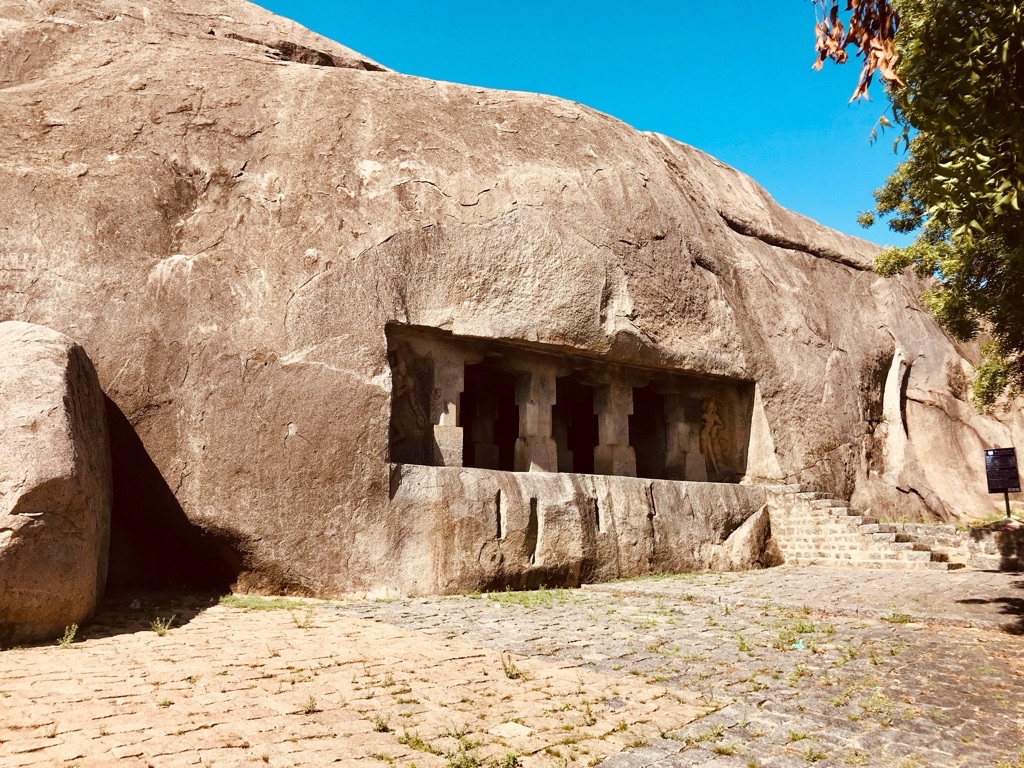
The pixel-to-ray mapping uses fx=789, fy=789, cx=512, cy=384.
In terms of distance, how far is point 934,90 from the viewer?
18.1 ft

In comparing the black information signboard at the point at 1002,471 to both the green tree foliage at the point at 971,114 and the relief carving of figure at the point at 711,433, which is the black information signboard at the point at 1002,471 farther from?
the green tree foliage at the point at 971,114

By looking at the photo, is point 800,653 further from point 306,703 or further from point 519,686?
point 306,703

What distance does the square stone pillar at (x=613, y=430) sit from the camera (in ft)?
40.5

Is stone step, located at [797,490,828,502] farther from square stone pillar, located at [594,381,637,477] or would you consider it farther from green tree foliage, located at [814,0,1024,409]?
green tree foliage, located at [814,0,1024,409]

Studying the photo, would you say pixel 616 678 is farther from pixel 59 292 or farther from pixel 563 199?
pixel 563 199

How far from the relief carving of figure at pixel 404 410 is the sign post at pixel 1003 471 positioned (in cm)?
1016

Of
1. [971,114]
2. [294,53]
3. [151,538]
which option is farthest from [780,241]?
[151,538]

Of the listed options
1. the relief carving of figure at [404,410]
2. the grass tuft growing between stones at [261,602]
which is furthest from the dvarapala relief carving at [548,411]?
the grass tuft growing between stones at [261,602]

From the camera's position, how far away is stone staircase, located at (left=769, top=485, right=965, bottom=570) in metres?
11.7

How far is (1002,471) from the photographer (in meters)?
13.8

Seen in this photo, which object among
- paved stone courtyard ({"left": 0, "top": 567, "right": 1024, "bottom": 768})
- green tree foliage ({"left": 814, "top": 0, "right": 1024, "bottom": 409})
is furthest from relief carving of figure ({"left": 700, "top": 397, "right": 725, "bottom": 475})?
green tree foliage ({"left": 814, "top": 0, "right": 1024, "bottom": 409})

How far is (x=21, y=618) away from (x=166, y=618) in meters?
1.39

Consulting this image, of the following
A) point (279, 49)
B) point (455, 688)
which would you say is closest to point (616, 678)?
point (455, 688)

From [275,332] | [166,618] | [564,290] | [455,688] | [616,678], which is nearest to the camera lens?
[455,688]
